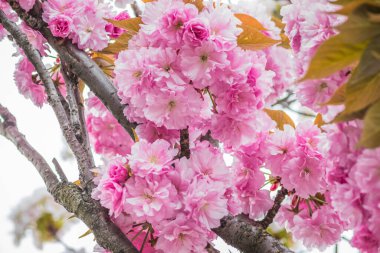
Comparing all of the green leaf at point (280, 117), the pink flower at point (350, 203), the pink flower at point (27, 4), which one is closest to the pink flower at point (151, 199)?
the pink flower at point (350, 203)

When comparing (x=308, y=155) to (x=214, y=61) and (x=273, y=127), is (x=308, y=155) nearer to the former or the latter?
(x=273, y=127)

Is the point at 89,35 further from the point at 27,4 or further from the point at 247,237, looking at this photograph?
the point at 247,237

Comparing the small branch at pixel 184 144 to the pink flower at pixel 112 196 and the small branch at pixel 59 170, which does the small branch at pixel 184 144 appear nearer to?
the pink flower at pixel 112 196

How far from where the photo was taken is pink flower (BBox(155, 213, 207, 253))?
96 centimetres

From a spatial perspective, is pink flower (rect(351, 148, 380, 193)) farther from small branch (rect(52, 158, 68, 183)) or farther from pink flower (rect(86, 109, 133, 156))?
pink flower (rect(86, 109, 133, 156))

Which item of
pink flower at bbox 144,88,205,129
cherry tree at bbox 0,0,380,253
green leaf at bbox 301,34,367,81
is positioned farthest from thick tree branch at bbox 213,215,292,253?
green leaf at bbox 301,34,367,81

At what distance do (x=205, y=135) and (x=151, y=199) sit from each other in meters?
0.38

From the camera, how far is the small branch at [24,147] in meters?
1.20

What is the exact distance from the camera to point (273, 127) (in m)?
1.28

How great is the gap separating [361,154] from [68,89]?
84cm

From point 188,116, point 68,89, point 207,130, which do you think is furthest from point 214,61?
point 68,89

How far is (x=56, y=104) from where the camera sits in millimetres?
1239

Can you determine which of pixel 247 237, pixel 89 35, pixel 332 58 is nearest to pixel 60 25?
pixel 89 35

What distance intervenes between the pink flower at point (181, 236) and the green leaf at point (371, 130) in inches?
17.1
